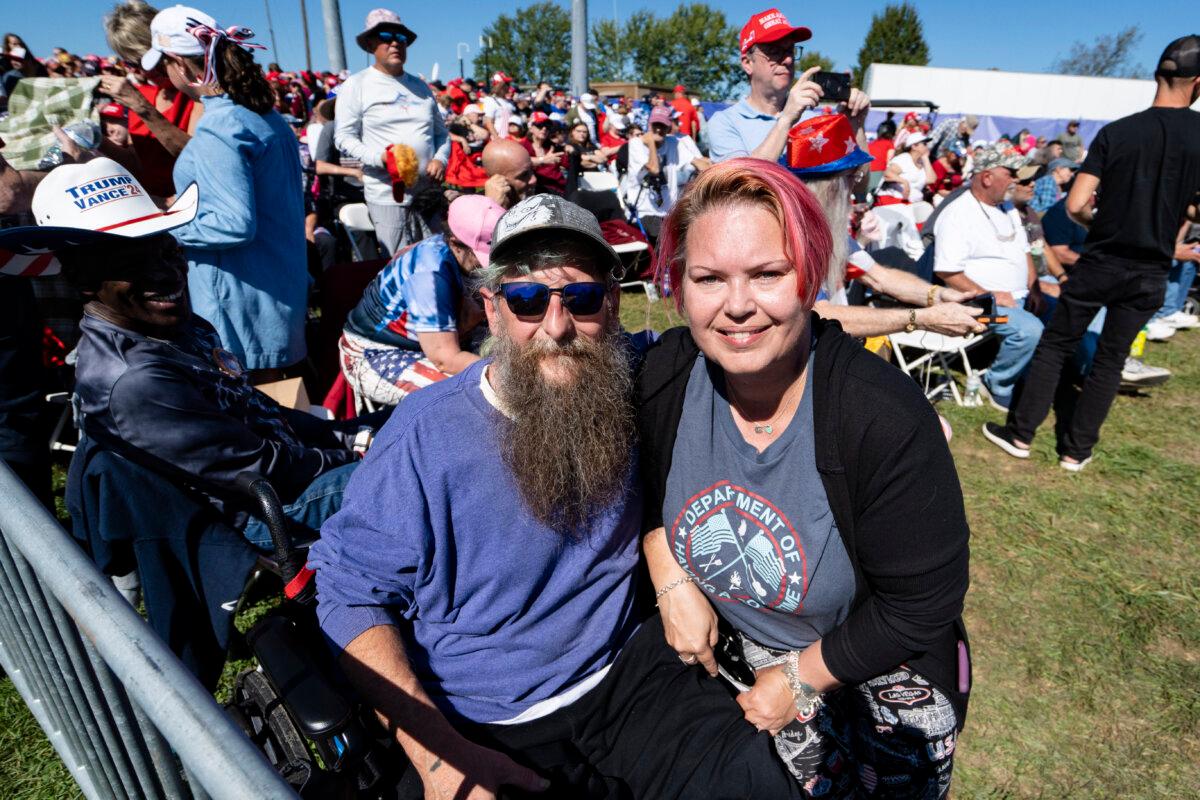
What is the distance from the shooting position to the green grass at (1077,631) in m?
2.42

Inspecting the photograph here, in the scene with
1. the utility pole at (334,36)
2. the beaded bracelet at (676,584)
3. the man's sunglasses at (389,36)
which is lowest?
the beaded bracelet at (676,584)

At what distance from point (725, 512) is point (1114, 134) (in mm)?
3818

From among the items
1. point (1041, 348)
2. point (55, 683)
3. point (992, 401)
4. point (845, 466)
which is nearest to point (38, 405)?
point (55, 683)

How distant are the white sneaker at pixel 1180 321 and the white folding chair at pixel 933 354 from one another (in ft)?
9.40

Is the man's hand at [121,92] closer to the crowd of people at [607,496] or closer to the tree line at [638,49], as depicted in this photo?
the crowd of people at [607,496]

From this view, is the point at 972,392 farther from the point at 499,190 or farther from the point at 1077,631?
the point at 499,190

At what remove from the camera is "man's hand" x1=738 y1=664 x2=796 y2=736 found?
1.71 m

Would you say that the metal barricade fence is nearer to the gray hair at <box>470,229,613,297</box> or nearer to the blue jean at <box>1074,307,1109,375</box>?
the gray hair at <box>470,229,613,297</box>

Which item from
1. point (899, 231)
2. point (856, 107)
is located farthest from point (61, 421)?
point (899, 231)

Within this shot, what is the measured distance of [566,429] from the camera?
1.67m

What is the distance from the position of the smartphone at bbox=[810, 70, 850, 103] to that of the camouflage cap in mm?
1706

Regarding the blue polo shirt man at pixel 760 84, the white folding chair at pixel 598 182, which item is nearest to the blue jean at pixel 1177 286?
the blue polo shirt man at pixel 760 84

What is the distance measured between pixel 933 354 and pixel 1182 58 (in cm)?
237

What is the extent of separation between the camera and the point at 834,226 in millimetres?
3133
